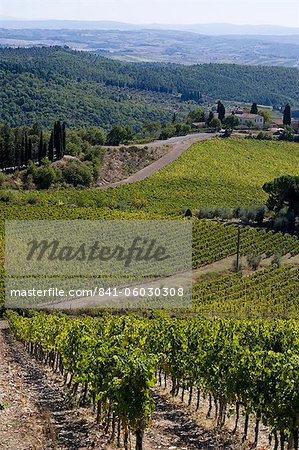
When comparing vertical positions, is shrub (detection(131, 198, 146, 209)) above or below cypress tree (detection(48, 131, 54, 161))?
below

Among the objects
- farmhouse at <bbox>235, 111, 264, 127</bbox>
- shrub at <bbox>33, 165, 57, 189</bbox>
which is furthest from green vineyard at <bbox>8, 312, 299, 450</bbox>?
farmhouse at <bbox>235, 111, 264, 127</bbox>

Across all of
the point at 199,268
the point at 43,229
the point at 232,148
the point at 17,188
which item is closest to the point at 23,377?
the point at 199,268

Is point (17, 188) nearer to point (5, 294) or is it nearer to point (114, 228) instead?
point (114, 228)

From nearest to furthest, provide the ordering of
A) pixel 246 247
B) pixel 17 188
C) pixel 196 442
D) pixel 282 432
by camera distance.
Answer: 1. pixel 282 432
2. pixel 196 442
3. pixel 246 247
4. pixel 17 188

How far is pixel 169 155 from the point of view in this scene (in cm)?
10700

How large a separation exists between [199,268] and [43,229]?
14582mm

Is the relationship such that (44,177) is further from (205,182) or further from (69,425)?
(69,425)

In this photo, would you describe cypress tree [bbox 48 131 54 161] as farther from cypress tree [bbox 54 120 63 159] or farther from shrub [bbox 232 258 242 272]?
shrub [bbox 232 258 242 272]

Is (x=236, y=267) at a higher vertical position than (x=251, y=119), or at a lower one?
lower

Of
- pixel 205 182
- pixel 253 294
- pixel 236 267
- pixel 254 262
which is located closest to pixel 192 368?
pixel 253 294

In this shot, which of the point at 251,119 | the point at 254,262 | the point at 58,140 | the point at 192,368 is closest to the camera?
the point at 192,368

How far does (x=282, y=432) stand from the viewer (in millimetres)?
17359

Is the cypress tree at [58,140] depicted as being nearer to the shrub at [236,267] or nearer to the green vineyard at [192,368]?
the shrub at [236,267]

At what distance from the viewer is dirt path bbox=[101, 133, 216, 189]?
95.3 meters
